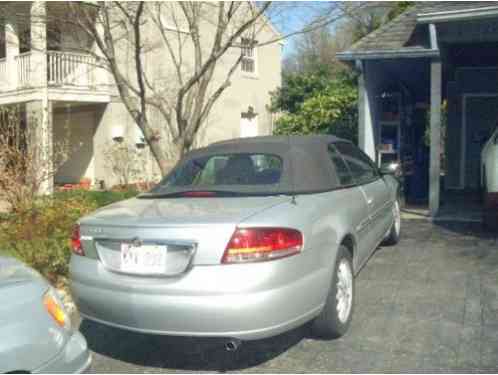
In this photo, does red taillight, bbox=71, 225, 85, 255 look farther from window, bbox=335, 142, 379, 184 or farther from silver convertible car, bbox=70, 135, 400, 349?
window, bbox=335, 142, 379, 184

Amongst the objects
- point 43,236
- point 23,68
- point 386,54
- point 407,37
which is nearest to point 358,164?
point 43,236

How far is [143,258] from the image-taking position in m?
3.73

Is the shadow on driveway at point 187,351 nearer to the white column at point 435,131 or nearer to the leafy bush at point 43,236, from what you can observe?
the leafy bush at point 43,236

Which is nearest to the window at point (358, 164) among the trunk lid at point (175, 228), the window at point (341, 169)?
the window at point (341, 169)

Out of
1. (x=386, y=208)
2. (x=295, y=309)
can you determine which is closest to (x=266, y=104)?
(x=386, y=208)

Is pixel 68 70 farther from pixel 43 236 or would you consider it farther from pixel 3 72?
pixel 43 236

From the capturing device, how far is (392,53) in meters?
9.42

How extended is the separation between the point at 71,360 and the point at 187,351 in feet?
4.92

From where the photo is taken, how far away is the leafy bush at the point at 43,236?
6.09 meters

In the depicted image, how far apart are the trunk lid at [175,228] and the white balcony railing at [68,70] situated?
11.9 metres

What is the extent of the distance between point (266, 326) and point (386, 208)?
3197 mm

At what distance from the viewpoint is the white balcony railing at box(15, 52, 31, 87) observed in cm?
1524

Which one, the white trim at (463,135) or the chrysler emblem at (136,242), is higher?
the white trim at (463,135)

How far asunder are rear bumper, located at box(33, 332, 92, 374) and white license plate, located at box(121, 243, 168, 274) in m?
0.70
